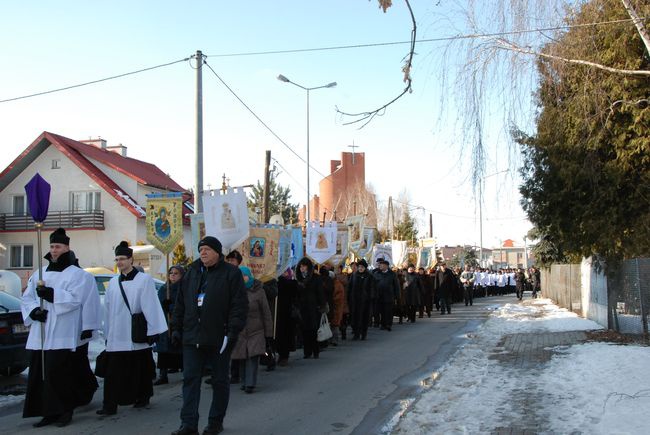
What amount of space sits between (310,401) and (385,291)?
10.3 m

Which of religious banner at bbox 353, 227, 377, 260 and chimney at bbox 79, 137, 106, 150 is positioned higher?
chimney at bbox 79, 137, 106, 150

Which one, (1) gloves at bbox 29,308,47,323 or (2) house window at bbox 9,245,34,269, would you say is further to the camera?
(2) house window at bbox 9,245,34,269

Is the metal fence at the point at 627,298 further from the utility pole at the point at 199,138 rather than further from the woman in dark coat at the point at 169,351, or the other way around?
the utility pole at the point at 199,138

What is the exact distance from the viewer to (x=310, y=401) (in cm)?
852

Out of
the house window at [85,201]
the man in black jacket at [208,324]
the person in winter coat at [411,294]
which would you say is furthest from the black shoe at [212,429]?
the house window at [85,201]

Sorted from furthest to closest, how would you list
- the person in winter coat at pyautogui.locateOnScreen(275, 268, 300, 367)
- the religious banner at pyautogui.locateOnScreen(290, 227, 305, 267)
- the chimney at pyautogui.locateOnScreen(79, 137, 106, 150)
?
the chimney at pyautogui.locateOnScreen(79, 137, 106, 150) < the religious banner at pyautogui.locateOnScreen(290, 227, 305, 267) < the person in winter coat at pyautogui.locateOnScreen(275, 268, 300, 367)

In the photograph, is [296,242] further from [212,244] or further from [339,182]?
[339,182]

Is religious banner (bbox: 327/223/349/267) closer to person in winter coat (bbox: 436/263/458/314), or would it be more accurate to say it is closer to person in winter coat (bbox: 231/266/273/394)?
person in winter coat (bbox: 436/263/458/314)

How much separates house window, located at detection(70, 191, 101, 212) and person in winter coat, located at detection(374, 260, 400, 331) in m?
20.9

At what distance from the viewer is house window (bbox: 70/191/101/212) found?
3477 cm

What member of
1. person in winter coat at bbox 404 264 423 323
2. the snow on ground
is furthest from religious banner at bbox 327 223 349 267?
the snow on ground

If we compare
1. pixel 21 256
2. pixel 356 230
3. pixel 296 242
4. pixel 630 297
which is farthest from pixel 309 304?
pixel 21 256

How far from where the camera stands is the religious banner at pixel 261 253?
40.1ft

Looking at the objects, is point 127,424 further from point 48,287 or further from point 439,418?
point 439,418
